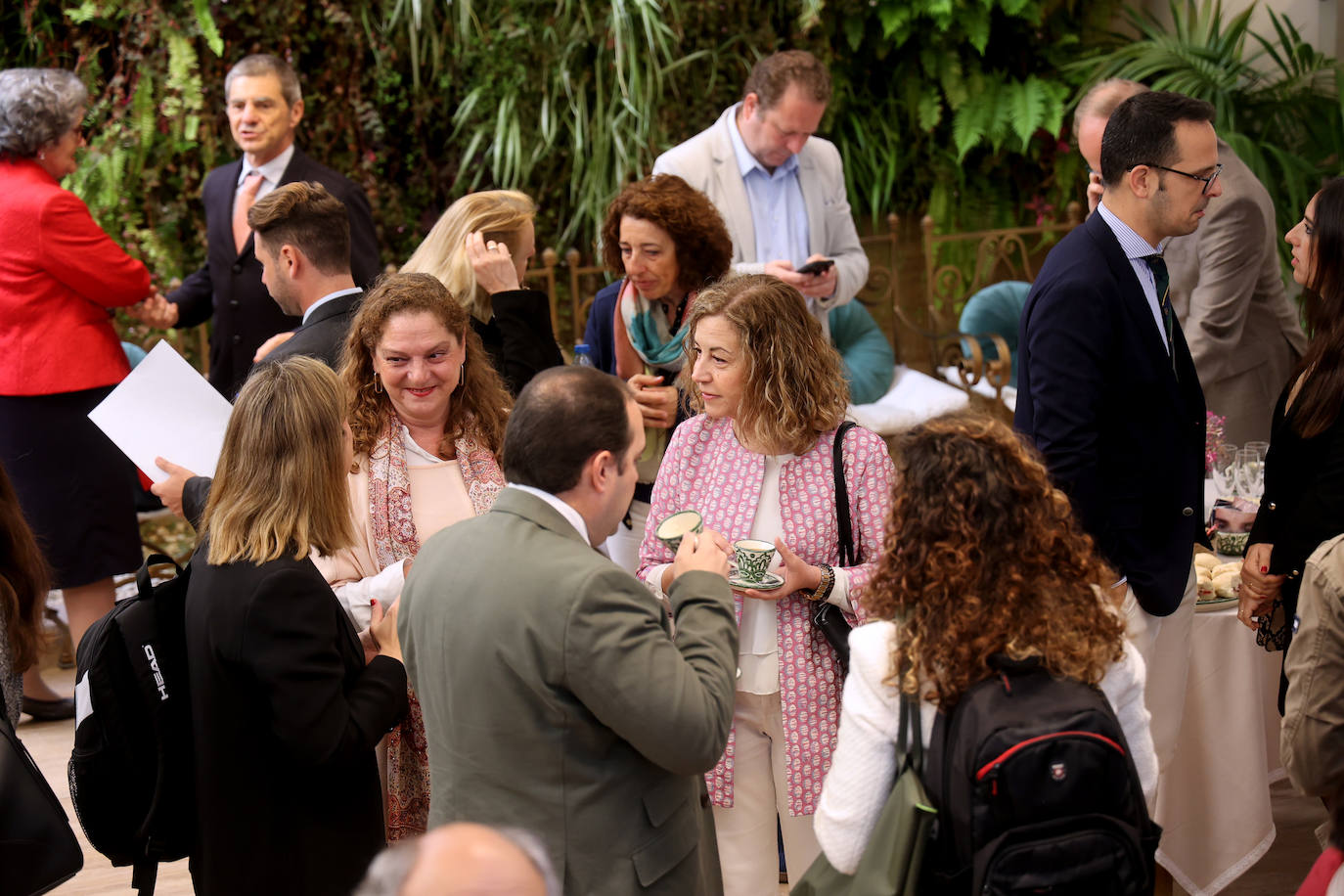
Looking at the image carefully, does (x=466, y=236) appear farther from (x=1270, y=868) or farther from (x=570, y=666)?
(x=1270, y=868)

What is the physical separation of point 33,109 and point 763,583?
3.04 meters

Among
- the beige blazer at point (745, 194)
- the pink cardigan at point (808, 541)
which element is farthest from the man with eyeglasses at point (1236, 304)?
A: the pink cardigan at point (808, 541)

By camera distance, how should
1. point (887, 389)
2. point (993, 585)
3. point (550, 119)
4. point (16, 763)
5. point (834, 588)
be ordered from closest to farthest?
1. point (993, 585)
2. point (16, 763)
3. point (834, 588)
4. point (887, 389)
5. point (550, 119)

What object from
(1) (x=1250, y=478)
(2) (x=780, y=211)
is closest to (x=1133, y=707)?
(1) (x=1250, y=478)

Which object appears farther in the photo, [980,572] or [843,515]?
[843,515]

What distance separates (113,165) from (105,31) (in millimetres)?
793

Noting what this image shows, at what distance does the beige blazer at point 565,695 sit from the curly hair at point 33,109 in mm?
Result: 2897

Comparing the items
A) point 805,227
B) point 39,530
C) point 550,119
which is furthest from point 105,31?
point 805,227

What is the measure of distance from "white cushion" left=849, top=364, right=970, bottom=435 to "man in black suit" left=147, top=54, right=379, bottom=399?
2.37m

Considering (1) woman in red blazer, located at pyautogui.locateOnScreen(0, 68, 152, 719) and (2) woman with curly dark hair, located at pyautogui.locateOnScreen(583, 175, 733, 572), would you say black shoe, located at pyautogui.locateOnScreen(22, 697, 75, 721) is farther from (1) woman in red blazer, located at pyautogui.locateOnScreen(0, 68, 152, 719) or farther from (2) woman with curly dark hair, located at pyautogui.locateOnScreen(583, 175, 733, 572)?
(2) woman with curly dark hair, located at pyautogui.locateOnScreen(583, 175, 733, 572)

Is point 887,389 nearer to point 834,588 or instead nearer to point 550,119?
point 550,119

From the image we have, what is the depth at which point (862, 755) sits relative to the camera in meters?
1.74

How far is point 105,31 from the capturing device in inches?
245

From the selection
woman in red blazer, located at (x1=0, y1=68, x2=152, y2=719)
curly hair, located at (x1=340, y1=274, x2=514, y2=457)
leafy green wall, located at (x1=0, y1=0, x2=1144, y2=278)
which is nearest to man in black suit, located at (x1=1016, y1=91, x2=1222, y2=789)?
curly hair, located at (x1=340, y1=274, x2=514, y2=457)
